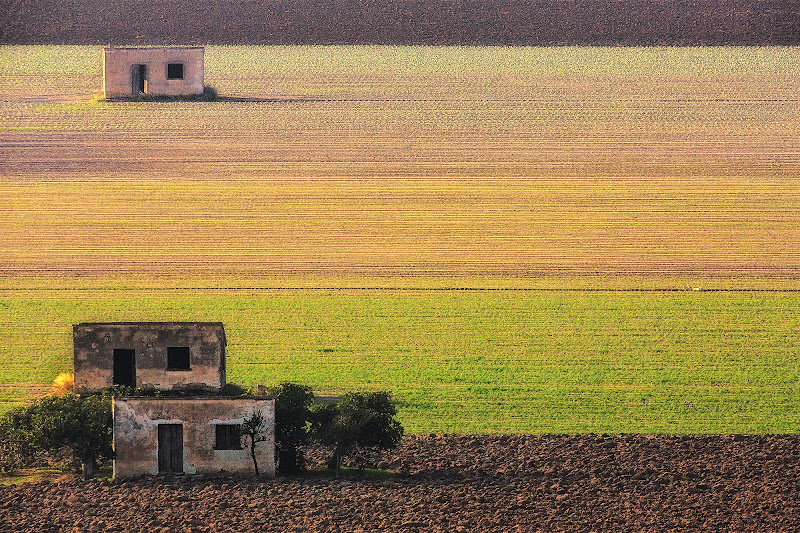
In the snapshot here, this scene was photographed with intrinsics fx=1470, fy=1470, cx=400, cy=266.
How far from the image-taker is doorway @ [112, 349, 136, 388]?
108 ft

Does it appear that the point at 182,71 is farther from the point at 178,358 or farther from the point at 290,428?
the point at 290,428

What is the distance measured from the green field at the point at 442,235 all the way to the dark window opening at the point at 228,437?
16.3ft

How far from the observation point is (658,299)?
147ft

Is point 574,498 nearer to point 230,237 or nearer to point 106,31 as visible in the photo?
point 230,237

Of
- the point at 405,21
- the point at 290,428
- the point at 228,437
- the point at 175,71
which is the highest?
the point at 405,21

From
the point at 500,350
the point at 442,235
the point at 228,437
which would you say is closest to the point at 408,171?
the point at 442,235

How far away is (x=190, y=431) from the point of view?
1164 inches

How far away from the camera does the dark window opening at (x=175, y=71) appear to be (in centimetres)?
7406

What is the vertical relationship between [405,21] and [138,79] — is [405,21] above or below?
above

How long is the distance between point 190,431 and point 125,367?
4117 millimetres

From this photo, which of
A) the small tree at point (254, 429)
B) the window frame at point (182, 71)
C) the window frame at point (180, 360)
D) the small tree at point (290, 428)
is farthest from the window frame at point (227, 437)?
the window frame at point (182, 71)

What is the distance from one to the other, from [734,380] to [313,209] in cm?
2248

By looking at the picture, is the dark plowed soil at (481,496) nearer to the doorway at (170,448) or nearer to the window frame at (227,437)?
the doorway at (170,448)

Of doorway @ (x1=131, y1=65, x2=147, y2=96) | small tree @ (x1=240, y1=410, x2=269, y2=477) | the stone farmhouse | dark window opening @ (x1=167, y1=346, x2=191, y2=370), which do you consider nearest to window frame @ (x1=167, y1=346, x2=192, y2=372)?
dark window opening @ (x1=167, y1=346, x2=191, y2=370)
